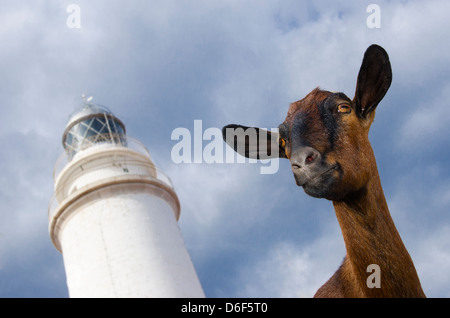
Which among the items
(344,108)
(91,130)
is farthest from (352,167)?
(91,130)

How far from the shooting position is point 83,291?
1336cm

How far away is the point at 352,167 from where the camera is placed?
2674 mm

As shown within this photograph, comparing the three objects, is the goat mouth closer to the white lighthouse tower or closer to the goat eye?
the goat eye

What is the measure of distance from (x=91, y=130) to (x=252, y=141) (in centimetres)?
1562

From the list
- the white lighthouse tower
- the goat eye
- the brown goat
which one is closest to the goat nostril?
the brown goat

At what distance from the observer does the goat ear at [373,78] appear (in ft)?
8.29

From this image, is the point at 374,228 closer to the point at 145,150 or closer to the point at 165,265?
the point at 165,265

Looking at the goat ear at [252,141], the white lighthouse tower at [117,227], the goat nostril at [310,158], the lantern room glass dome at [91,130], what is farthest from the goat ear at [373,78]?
the lantern room glass dome at [91,130]

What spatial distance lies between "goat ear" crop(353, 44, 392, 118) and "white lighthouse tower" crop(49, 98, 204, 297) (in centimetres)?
1130

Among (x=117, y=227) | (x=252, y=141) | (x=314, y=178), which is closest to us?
(x=314, y=178)

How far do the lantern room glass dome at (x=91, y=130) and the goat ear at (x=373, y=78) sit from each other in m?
15.0

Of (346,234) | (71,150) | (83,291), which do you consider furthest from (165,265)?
(346,234)

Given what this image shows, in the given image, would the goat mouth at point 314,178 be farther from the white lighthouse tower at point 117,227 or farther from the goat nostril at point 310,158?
the white lighthouse tower at point 117,227

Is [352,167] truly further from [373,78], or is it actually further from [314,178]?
[373,78]
